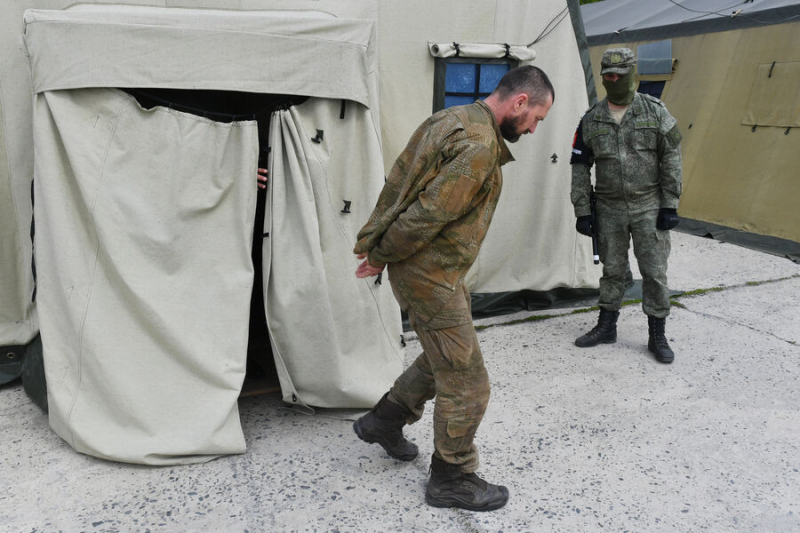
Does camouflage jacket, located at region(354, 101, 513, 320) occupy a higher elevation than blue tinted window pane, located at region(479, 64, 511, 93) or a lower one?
lower

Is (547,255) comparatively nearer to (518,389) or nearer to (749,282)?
(518,389)

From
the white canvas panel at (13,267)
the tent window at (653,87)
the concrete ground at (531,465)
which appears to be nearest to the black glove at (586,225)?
the concrete ground at (531,465)

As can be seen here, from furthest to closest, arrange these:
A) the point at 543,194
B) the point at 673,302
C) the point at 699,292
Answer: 1. the point at 699,292
2. the point at 673,302
3. the point at 543,194

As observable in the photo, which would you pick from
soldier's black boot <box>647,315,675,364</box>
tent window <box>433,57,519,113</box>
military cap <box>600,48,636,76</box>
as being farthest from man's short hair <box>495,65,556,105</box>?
soldier's black boot <box>647,315,675,364</box>

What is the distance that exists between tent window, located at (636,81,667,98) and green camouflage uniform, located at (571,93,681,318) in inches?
197

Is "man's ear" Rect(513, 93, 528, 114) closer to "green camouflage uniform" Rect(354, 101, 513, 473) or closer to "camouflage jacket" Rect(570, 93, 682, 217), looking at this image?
"green camouflage uniform" Rect(354, 101, 513, 473)

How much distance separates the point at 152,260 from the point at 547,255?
3.17m

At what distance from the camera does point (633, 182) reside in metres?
4.42

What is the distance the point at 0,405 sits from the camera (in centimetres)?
376

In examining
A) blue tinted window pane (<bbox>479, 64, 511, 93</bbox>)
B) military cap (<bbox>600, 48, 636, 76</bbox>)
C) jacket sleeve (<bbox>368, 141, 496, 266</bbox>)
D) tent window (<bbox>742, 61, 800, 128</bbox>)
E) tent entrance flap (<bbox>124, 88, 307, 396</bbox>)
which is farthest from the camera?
tent window (<bbox>742, 61, 800, 128</bbox>)

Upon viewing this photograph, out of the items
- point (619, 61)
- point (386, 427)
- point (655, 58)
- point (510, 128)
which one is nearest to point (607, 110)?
point (619, 61)

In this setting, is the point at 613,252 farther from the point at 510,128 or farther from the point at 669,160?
the point at 510,128

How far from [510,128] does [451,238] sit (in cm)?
52

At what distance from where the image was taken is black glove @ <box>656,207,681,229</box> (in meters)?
4.36
